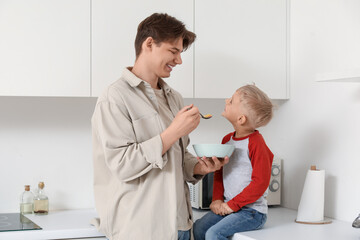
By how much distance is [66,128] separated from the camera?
2.56 m

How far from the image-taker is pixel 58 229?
6.76 feet

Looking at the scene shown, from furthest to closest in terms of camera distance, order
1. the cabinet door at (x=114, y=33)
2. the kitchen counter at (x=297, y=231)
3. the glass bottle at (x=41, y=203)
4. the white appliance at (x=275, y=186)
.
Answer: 1. the white appliance at (x=275, y=186)
2. the glass bottle at (x=41, y=203)
3. the cabinet door at (x=114, y=33)
4. the kitchen counter at (x=297, y=231)

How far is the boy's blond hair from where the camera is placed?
2.03 meters

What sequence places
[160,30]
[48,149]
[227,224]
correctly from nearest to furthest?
[160,30]
[227,224]
[48,149]

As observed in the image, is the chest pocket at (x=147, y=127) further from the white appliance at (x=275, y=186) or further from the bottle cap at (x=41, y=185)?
the white appliance at (x=275, y=186)

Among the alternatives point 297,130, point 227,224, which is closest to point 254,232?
point 227,224

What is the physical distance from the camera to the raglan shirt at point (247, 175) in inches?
78.7

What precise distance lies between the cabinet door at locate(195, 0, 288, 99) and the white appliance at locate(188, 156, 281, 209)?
0.38 metres

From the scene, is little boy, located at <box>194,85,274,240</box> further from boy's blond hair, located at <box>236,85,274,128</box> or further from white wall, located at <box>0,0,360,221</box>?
white wall, located at <box>0,0,360,221</box>

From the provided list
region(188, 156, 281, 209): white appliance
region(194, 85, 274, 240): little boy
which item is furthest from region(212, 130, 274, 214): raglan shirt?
region(188, 156, 281, 209): white appliance

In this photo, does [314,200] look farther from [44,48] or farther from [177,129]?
[44,48]

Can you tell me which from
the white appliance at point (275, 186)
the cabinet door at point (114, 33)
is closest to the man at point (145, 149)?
the cabinet door at point (114, 33)

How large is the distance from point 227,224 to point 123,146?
555 millimetres

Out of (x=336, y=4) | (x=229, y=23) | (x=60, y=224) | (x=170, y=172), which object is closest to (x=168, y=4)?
(x=229, y=23)
